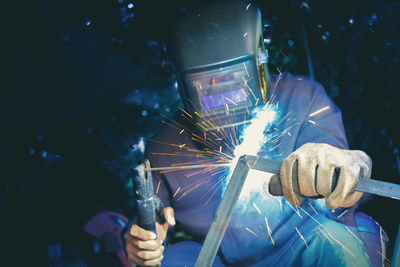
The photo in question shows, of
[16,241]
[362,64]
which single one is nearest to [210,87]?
[362,64]

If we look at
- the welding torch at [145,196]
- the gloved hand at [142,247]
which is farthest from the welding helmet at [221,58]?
the gloved hand at [142,247]

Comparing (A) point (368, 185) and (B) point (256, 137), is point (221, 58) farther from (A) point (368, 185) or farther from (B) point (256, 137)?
(A) point (368, 185)

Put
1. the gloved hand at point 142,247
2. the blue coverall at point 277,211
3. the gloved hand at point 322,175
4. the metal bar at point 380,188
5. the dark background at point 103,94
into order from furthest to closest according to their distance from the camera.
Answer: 1. the dark background at point 103,94
2. the gloved hand at point 142,247
3. the blue coverall at point 277,211
4. the gloved hand at point 322,175
5. the metal bar at point 380,188

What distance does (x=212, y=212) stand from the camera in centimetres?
179

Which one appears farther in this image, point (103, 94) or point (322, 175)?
point (103, 94)

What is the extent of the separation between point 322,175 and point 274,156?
2.27 feet

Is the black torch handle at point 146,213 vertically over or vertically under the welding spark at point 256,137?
under

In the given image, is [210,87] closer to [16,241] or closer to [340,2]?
[340,2]

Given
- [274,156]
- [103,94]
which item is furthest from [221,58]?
[103,94]

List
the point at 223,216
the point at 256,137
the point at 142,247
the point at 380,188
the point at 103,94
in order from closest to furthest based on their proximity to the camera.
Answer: the point at 380,188, the point at 223,216, the point at 142,247, the point at 256,137, the point at 103,94

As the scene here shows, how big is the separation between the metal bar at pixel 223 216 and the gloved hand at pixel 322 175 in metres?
0.17

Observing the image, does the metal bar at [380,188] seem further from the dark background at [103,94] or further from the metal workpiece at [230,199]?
the dark background at [103,94]

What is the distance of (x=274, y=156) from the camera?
1.63 metres

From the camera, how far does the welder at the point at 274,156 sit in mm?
1000
